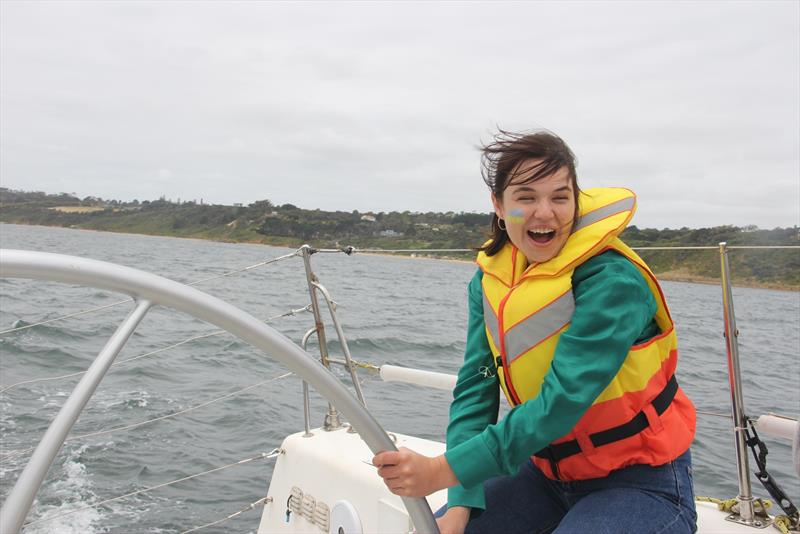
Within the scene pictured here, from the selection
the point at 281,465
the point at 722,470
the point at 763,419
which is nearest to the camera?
the point at 763,419

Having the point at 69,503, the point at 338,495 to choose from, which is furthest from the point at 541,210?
the point at 69,503

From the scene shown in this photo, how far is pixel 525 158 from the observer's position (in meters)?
1.46

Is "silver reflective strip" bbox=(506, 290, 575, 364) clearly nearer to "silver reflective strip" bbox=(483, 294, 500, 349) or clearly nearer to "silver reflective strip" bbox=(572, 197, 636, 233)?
"silver reflective strip" bbox=(483, 294, 500, 349)

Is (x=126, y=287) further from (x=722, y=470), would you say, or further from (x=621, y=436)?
(x=722, y=470)

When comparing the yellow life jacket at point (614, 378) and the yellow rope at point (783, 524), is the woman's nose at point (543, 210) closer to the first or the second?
the yellow life jacket at point (614, 378)

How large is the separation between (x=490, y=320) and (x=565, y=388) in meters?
0.33

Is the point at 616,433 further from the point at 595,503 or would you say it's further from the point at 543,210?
the point at 543,210

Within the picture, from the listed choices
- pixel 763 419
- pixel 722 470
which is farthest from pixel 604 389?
pixel 722 470

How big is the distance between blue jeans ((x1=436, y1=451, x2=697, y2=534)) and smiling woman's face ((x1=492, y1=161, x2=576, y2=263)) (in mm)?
505

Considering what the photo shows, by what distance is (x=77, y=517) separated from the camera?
13.9ft

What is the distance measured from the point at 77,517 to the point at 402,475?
12.4 feet

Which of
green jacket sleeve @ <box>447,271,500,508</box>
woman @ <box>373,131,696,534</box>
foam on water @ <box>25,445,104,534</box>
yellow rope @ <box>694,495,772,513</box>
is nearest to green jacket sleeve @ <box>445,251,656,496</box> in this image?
woman @ <box>373,131,696,534</box>

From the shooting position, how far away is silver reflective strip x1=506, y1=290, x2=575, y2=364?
1.42m

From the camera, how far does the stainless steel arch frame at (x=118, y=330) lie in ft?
2.94
